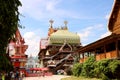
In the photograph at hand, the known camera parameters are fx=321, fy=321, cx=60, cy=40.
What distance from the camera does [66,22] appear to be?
122000 mm

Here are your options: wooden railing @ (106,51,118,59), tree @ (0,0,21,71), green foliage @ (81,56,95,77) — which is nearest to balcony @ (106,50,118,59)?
wooden railing @ (106,51,118,59)

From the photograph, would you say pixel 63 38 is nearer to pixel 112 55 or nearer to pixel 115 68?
pixel 112 55

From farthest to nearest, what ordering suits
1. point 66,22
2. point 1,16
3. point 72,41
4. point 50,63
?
point 66,22
point 72,41
point 50,63
point 1,16

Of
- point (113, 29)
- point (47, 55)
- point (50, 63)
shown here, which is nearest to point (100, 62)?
point (113, 29)

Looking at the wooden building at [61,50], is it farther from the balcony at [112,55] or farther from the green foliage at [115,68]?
the green foliage at [115,68]

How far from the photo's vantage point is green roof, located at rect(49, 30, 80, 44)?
110 metres

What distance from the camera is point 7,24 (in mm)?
16656

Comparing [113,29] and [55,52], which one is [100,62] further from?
[55,52]

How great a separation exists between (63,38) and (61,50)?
10680 millimetres

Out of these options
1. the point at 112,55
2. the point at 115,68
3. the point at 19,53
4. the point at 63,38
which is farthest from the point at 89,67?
the point at 63,38

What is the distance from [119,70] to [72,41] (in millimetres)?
76834

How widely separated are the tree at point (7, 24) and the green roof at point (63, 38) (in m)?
91.4

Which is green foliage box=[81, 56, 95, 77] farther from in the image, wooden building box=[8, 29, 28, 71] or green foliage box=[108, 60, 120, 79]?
wooden building box=[8, 29, 28, 71]

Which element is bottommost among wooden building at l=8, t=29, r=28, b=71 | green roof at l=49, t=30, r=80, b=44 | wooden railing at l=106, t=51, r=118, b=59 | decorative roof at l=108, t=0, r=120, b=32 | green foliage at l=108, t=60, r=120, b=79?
green foliage at l=108, t=60, r=120, b=79
